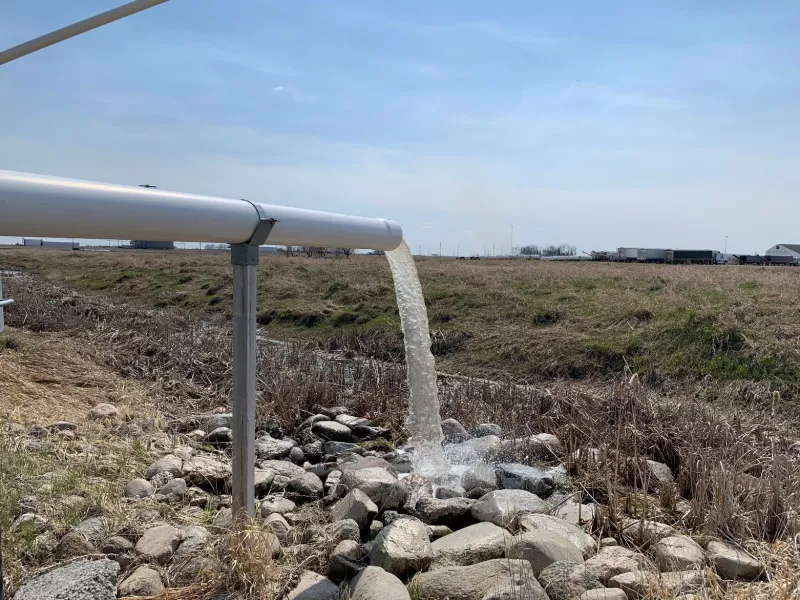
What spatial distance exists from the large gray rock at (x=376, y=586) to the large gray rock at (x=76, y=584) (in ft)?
3.39

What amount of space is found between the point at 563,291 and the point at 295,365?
10067 mm

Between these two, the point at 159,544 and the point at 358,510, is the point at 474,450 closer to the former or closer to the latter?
the point at 358,510

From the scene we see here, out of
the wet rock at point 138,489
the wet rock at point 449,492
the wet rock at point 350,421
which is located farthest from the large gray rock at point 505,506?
the wet rock at point 350,421

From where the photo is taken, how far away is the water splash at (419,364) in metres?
5.32

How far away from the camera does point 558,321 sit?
578 inches

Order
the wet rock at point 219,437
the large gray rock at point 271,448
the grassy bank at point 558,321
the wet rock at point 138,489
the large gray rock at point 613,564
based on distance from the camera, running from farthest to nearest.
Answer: the grassy bank at point 558,321
the wet rock at point 219,437
the large gray rock at point 271,448
the wet rock at point 138,489
the large gray rock at point 613,564

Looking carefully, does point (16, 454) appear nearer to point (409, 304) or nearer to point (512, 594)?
point (409, 304)

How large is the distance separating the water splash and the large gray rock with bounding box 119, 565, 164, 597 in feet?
7.95

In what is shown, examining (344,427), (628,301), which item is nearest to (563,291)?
(628,301)

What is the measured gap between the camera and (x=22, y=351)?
807 cm

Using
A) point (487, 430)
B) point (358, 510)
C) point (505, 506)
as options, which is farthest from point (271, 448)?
point (505, 506)

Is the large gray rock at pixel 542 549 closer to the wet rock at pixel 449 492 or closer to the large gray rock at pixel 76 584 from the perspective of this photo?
the wet rock at pixel 449 492

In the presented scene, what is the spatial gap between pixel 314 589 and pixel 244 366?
1.07 metres

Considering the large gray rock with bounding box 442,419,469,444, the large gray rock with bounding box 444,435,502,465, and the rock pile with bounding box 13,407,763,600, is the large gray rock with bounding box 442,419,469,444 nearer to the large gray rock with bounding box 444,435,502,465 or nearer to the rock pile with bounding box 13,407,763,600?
the large gray rock with bounding box 444,435,502,465
